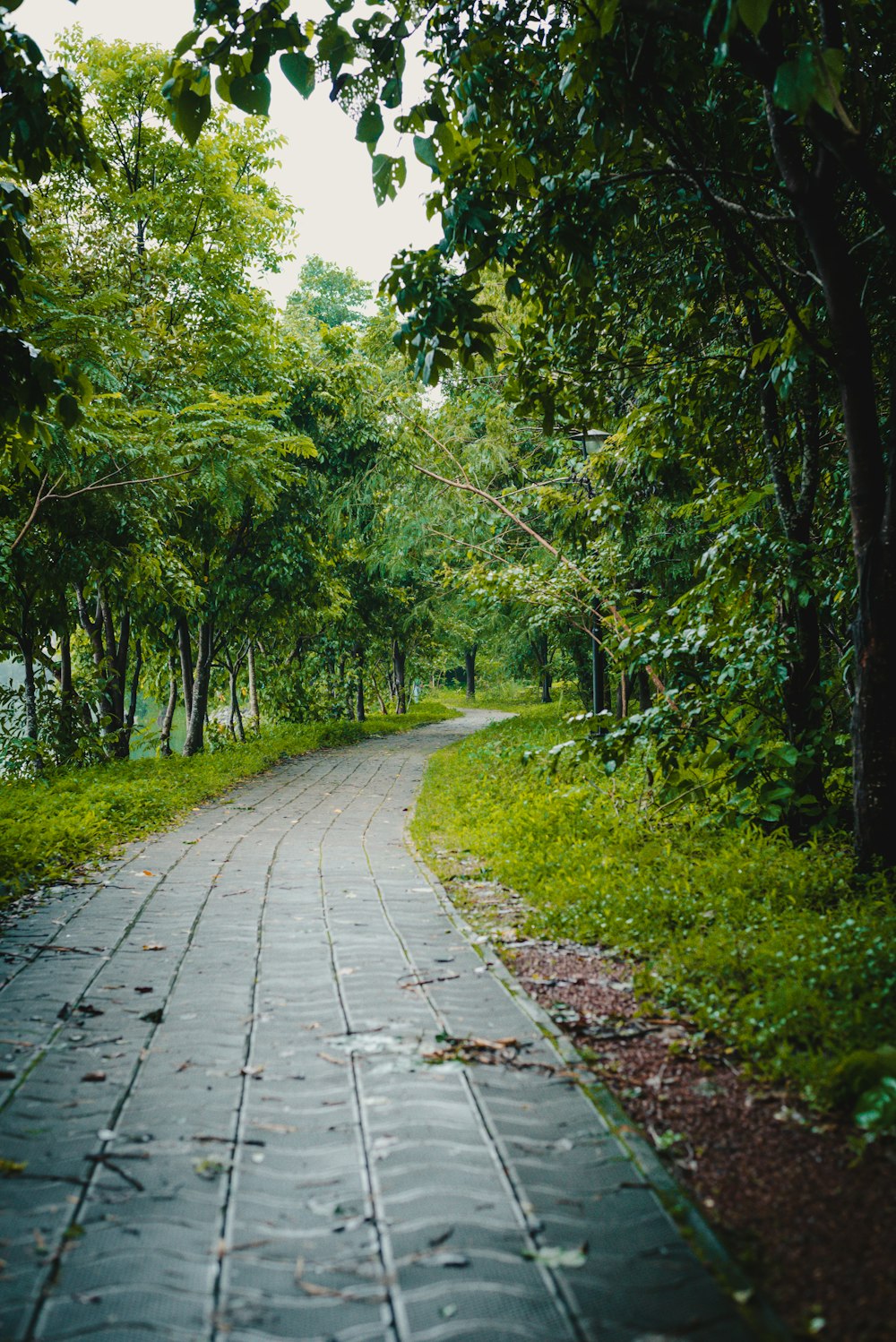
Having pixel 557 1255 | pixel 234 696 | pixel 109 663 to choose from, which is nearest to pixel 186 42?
pixel 557 1255

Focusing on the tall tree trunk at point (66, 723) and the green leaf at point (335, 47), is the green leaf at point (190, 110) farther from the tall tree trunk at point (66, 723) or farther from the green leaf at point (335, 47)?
the tall tree trunk at point (66, 723)

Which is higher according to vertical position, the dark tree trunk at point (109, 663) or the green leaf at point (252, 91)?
the green leaf at point (252, 91)

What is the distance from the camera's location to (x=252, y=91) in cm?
324

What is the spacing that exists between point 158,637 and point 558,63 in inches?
437

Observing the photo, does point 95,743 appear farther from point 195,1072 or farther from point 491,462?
point 195,1072

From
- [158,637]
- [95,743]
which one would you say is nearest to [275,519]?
[158,637]

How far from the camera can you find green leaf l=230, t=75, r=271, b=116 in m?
3.23

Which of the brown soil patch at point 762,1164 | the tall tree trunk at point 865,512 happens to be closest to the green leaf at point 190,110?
the tall tree trunk at point 865,512

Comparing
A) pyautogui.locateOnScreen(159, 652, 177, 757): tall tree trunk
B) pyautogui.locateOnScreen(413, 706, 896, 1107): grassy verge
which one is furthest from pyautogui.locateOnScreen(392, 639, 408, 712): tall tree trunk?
pyautogui.locateOnScreen(413, 706, 896, 1107): grassy verge

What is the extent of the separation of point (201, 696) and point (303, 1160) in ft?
41.1

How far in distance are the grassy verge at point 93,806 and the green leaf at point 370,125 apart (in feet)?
16.3

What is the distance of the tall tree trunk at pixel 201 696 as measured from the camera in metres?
14.1

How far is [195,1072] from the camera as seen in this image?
10.3ft

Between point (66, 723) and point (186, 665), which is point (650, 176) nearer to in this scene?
point (66, 723)
